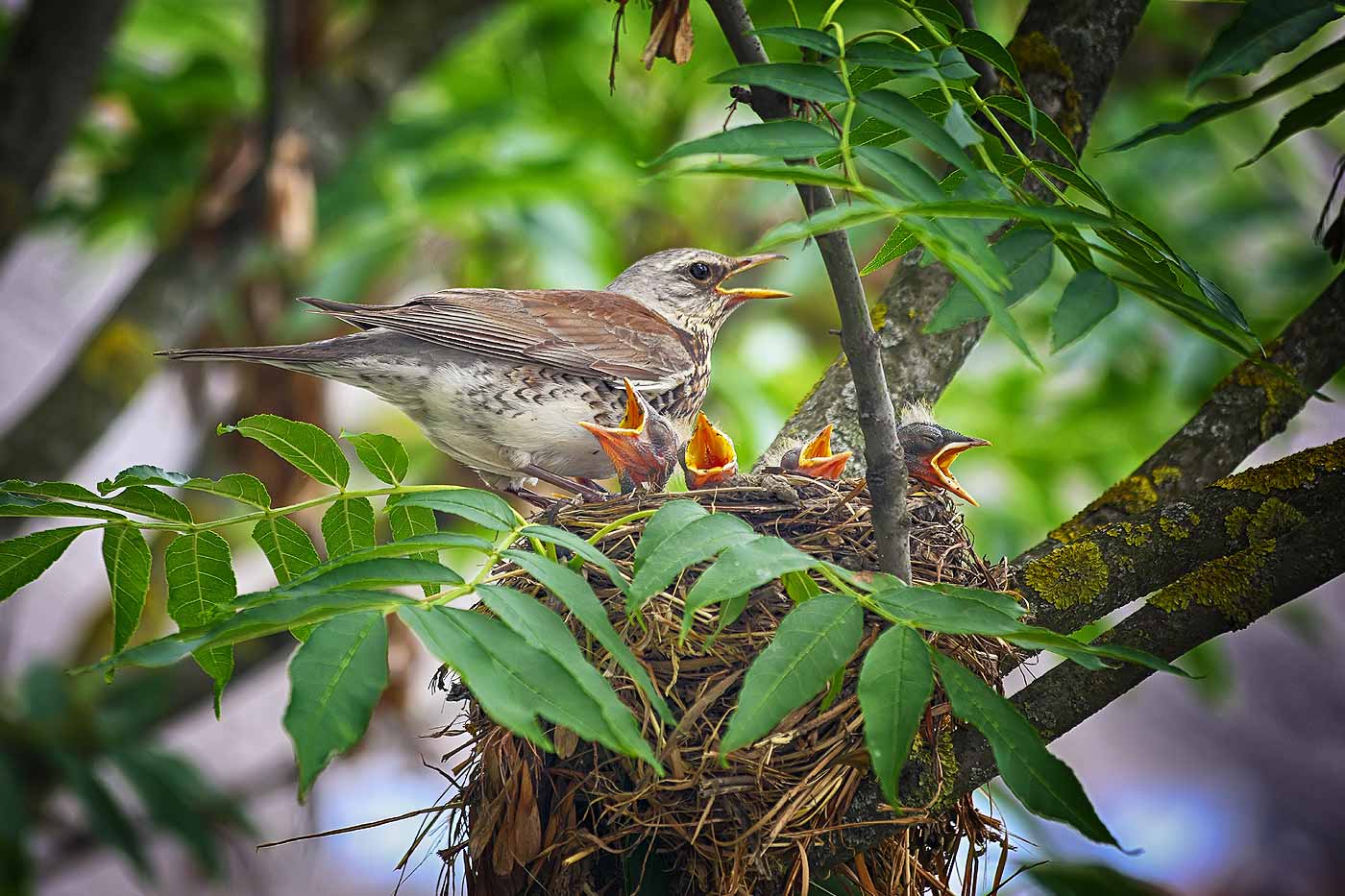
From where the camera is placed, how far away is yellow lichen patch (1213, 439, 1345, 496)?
71.3 inches

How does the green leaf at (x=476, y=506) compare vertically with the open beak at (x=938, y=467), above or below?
below

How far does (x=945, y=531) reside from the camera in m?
2.34

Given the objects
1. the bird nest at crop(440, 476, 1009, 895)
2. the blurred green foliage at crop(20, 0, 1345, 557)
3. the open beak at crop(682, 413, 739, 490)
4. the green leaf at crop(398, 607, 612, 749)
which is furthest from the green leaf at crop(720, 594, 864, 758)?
the blurred green foliage at crop(20, 0, 1345, 557)

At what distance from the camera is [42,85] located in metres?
4.16

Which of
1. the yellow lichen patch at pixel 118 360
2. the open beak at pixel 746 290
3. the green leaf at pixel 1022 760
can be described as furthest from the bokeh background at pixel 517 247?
the green leaf at pixel 1022 760

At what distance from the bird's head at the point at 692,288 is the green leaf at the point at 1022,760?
221cm

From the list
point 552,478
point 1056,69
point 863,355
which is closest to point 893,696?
point 863,355

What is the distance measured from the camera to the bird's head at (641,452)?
105 inches

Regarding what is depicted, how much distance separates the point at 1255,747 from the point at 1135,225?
7582 millimetres

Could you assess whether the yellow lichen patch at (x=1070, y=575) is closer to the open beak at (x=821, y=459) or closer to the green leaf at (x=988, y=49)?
the open beak at (x=821, y=459)

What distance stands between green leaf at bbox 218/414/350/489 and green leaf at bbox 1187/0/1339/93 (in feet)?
4.41

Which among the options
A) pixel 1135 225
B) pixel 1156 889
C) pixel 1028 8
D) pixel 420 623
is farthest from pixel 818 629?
pixel 1028 8

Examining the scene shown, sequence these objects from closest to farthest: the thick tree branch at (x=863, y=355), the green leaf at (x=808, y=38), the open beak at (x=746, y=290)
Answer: the green leaf at (x=808, y=38) < the thick tree branch at (x=863, y=355) < the open beak at (x=746, y=290)

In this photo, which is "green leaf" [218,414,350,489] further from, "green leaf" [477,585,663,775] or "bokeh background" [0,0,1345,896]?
"bokeh background" [0,0,1345,896]
